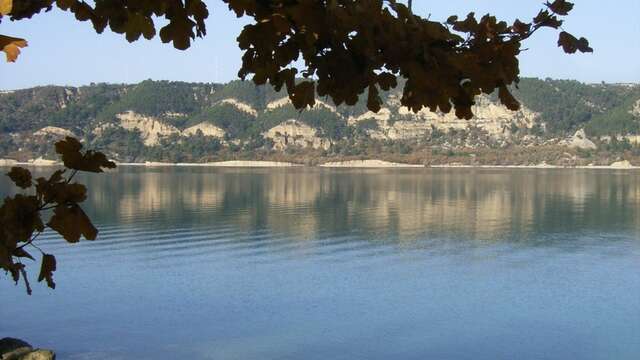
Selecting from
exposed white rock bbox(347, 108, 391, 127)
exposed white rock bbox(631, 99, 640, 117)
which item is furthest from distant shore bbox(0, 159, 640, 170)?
exposed white rock bbox(347, 108, 391, 127)

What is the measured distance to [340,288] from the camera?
22.2 m

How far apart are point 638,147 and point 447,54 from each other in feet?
451

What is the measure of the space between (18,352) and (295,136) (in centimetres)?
13724

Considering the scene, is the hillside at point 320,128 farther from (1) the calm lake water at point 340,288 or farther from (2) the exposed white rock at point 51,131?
(1) the calm lake water at point 340,288

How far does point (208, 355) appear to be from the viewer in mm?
15812

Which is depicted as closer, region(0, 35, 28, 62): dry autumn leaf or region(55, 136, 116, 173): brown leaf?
region(0, 35, 28, 62): dry autumn leaf

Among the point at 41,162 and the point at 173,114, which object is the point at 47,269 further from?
the point at 173,114

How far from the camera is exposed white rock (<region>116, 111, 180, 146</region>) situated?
15412 centimetres

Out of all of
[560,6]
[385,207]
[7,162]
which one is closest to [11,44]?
[560,6]

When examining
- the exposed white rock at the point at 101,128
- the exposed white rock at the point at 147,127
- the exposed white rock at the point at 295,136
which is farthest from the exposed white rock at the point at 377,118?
the exposed white rock at the point at 101,128

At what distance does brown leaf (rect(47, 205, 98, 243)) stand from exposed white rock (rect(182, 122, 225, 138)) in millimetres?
154120

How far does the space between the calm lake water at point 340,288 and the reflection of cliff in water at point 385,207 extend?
1.20 feet

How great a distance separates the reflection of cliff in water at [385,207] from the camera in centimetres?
3859

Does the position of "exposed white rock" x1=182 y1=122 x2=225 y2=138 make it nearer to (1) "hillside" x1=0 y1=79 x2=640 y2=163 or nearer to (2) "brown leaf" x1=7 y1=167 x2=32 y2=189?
(1) "hillside" x1=0 y1=79 x2=640 y2=163
